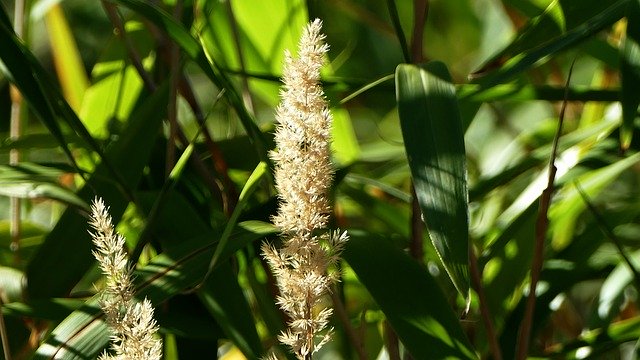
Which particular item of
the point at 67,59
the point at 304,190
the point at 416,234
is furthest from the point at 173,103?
the point at 67,59

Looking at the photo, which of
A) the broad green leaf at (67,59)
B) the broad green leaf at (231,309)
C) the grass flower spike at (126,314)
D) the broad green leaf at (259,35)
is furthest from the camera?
the broad green leaf at (67,59)

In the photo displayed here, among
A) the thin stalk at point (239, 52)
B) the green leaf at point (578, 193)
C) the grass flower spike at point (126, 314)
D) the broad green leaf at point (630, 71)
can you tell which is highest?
the thin stalk at point (239, 52)

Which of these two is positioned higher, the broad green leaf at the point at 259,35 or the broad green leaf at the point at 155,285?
the broad green leaf at the point at 259,35

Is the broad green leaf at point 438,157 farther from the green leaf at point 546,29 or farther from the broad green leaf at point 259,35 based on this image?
the broad green leaf at point 259,35

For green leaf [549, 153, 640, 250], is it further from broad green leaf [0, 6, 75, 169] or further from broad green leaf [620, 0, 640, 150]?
broad green leaf [0, 6, 75, 169]

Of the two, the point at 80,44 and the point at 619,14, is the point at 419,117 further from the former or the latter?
the point at 80,44

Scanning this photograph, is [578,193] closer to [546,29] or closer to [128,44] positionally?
[546,29]

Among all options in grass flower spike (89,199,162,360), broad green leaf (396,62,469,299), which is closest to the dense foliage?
broad green leaf (396,62,469,299)

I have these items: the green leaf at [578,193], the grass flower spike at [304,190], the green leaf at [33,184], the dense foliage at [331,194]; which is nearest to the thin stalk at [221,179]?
the dense foliage at [331,194]
